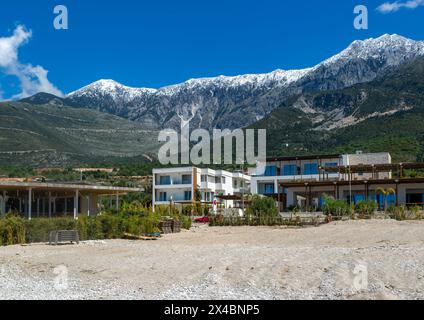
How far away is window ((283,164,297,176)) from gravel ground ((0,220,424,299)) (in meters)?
41.0

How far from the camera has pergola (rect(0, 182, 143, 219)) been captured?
1366 inches

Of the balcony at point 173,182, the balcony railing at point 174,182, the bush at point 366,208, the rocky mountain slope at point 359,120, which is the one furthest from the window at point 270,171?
the bush at point 366,208

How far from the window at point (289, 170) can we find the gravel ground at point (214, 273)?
41036 mm

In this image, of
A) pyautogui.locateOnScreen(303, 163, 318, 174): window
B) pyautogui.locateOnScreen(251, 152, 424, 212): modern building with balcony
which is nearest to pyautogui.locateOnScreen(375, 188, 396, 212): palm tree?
pyautogui.locateOnScreen(251, 152, 424, 212): modern building with balcony

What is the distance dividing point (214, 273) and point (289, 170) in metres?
48.3

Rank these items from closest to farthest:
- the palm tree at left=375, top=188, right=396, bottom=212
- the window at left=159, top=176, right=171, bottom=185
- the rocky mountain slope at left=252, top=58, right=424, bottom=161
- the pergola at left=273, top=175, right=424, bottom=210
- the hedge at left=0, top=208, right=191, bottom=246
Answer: the hedge at left=0, top=208, right=191, bottom=246 → the palm tree at left=375, top=188, right=396, bottom=212 → the pergola at left=273, top=175, right=424, bottom=210 → the window at left=159, top=176, right=171, bottom=185 → the rocky mountain slope at left=252, top=58, right=424, bottom=161

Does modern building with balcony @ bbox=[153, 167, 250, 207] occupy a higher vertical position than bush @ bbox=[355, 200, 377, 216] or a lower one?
higher

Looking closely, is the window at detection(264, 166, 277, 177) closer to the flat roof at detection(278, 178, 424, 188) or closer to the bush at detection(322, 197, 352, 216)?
the flat roof at detection(278, 178, 424, 188)

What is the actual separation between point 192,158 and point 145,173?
18.3 meters

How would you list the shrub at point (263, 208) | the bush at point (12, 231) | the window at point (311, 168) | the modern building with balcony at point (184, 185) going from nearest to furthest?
1. the bush at point (12, 231)
2. the shrub at point (263, 208)
3. the window at point (311, 168)
4. the modern building with balcony at point (184, 185)

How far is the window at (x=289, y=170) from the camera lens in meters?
60.5

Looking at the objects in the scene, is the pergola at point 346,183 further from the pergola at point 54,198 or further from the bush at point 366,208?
the pergola at point 54,198
